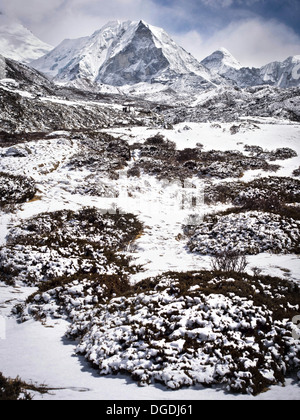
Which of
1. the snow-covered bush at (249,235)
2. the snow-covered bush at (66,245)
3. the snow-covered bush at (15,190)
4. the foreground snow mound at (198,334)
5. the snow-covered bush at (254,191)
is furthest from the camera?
the snow-covered bush at (254,191)

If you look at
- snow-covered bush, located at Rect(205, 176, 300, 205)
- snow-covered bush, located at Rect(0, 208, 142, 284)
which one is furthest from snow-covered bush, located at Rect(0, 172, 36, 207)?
snow-covered bush, located at Rect(205, 176, 300, 205)

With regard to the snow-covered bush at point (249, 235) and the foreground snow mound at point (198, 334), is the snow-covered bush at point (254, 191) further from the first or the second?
the foreground snow mound at point (198, 334)

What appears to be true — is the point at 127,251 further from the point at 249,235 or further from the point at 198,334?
the point at 198,334

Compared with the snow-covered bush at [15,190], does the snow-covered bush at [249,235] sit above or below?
below

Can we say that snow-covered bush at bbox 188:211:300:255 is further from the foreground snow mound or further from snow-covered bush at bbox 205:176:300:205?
snow-covered bush at bbox 205:176:300:205

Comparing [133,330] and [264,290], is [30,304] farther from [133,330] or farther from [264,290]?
[264,290]

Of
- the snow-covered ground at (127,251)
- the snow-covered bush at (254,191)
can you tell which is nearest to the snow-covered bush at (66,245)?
the snow-covered ground at (127,251)
